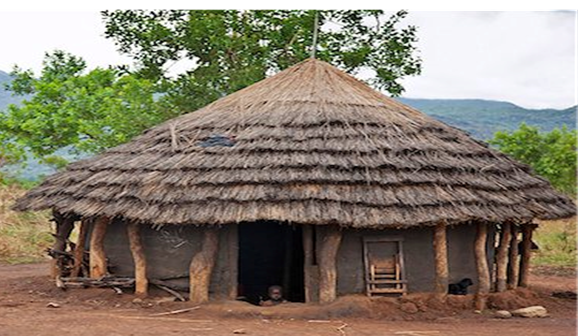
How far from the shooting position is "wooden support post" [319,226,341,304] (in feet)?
34.2

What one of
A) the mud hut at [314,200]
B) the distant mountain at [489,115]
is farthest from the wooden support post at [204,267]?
the distant mountain at [489,115]

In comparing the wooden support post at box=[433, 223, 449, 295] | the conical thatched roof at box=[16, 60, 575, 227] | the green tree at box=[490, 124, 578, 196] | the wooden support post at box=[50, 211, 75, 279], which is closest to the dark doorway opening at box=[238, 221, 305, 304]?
the conical thatched roof at box=[16, 60, 575, 227]

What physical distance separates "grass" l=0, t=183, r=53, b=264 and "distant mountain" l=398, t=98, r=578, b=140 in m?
75.2

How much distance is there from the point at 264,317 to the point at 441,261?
2.77m

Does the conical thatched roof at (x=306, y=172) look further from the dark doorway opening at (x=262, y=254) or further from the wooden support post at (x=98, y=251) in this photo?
the dark doorway opening at (x=262, y=254)

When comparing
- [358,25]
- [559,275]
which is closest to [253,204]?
[559,275]

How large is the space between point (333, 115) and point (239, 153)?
5.89 ft

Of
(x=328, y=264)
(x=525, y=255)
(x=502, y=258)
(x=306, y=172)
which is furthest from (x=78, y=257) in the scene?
(x=525, y=255)

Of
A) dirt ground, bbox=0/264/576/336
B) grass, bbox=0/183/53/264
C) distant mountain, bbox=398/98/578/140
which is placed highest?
distant mountain, bbox=398/98/578/140

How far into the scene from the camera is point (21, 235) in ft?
65.5

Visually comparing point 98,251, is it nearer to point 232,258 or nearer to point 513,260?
point 232,258

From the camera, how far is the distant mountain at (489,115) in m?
99.9

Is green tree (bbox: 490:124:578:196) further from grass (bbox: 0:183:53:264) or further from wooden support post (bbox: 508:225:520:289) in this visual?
grass (bbox: 0:183:53:264)

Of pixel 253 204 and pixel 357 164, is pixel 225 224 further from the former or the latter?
pixel 357 164
